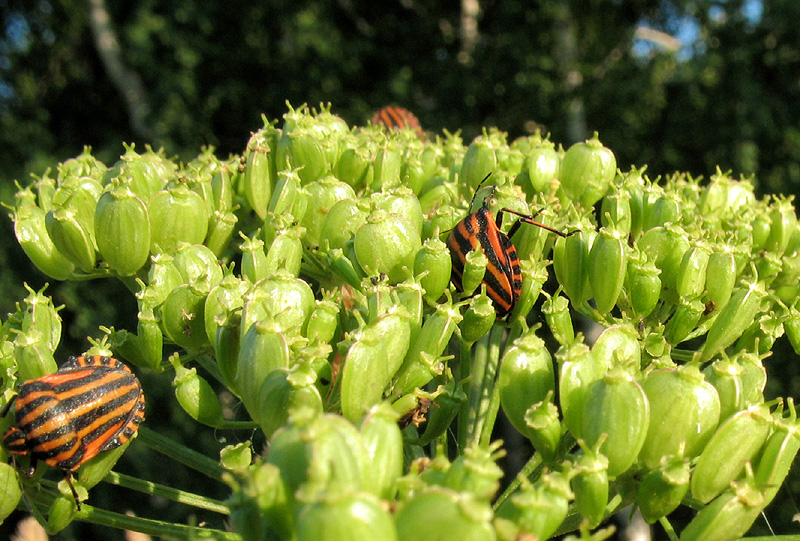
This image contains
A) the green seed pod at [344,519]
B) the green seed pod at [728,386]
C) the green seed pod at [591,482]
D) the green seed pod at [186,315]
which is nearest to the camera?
the green seed pod at [344,519]

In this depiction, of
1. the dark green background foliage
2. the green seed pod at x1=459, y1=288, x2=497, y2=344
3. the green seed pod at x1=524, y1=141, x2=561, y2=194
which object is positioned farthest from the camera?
the dark green background foliage

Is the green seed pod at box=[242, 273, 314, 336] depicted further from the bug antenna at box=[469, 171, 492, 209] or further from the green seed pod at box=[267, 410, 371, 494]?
the bug antenna at box=[469, 171, 492, 209]

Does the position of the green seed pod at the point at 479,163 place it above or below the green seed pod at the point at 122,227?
above

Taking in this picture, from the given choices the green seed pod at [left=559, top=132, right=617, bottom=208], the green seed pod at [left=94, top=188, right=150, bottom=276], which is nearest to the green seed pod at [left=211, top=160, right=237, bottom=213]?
the green seed pod at [left=94, top=188, right=150, bottom=276]

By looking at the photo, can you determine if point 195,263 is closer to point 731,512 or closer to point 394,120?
point 731,512

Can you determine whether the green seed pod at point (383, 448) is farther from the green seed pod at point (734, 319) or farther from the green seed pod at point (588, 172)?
the green seed pod at point (588, 172)

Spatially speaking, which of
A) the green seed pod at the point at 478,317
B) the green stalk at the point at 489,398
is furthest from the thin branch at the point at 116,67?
the green seed pod at the point at 478,317

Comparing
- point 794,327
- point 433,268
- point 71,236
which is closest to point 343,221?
point 433,268
